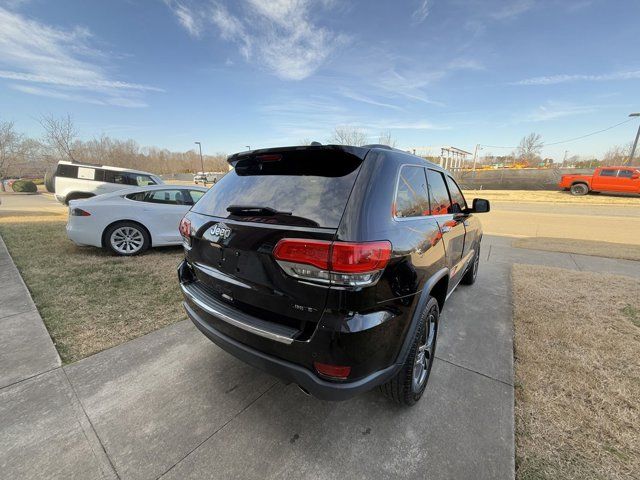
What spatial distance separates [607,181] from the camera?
61.4ft

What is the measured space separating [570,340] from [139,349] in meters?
4.21

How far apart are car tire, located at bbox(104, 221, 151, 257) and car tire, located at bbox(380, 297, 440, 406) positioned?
5.43 meters

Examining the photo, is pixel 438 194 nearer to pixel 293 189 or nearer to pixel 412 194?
pixel 412 194

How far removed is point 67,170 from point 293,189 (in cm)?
1446

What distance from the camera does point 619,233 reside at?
29.9ft

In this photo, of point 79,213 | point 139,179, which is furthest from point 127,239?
point 139,179

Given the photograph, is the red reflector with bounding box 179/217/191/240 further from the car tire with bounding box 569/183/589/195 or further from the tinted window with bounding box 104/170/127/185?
the car tire with bounding box 569/183/589/195

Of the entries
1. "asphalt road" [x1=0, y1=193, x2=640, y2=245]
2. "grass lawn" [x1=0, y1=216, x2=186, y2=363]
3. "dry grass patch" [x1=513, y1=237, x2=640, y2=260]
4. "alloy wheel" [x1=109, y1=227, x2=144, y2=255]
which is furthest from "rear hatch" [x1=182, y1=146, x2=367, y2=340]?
"asphalt road" [x1=0, y1=193, x2=640, y2=245]

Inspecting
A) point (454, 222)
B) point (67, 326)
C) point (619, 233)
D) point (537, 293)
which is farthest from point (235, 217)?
point (619, 233)

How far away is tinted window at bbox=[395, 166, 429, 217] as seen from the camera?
1917 mm

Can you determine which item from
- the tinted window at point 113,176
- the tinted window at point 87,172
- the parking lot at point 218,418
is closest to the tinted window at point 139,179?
the tinted window at point 113,176

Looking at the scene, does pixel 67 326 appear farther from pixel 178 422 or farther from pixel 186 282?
pixel 178 422

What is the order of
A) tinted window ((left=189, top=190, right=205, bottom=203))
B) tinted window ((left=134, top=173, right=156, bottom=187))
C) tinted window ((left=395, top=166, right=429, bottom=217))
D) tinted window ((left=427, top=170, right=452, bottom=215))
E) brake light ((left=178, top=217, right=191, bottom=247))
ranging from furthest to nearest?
1. tinted window ((left=134, top=173, right=156, bottom=187))
2. tinted window ((left=189, top=190, right=205, bottom=203))
3. tinted window ((left=427, top=170, right=452, bottom=215))
4. brake light ((left=178, top=217, right=191, bottom=247))
5. tinted window ((left=395, top=166, right=429, bottom=217))

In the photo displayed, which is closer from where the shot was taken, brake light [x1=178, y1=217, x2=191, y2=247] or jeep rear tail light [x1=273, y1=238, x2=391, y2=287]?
jeep rear tail light [x1=273, y1=238, x2=391, y2=287]
